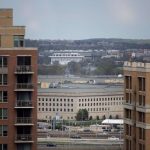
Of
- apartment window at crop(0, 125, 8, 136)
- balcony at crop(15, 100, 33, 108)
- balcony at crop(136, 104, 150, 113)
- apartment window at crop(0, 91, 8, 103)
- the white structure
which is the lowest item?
apartment window at crop(0, 125, 8, 136)

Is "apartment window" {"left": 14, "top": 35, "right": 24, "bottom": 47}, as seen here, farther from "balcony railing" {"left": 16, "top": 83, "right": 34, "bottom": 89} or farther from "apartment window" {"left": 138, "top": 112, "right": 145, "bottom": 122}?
"apartment window" {"left": 138, "top": 112, "right": 145, "bottom": 122}

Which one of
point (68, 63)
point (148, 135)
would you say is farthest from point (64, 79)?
point (148, 135)

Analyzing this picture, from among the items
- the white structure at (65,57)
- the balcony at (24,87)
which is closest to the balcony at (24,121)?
the balcony at (24,87)

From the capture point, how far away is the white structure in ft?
548

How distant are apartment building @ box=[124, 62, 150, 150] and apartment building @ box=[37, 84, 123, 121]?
62798mm

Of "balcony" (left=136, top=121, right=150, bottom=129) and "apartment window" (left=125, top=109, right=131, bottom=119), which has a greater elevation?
"apartment window" (left=125, top=109, right=131, bottom=119)

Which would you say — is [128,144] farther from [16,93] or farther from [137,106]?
[16,93]

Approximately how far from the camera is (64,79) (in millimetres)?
132875

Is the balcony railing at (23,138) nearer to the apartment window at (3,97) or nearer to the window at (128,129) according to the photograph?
the apartment window at (3,97)

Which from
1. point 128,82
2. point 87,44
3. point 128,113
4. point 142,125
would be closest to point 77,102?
point 128,113

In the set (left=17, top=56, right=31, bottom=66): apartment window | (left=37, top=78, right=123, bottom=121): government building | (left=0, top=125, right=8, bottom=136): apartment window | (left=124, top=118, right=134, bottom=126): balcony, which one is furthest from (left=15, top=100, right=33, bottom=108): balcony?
(left=37, top=78, right=123, bottom=121): government building

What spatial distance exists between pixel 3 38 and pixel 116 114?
219 feet

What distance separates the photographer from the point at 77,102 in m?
92.2

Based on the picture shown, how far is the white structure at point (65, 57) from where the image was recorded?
167 meters
